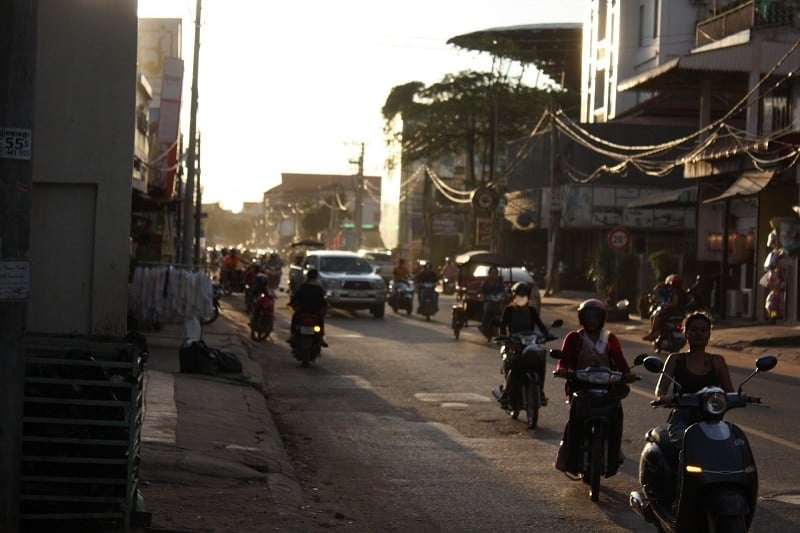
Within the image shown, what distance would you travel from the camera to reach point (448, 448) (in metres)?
13.1

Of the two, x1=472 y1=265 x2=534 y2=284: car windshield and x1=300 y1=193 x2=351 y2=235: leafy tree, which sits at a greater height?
x1=300 y1=193 x2=351 y2=235: leafy tree

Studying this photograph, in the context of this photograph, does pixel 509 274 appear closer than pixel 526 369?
No

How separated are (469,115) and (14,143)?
71578 mm

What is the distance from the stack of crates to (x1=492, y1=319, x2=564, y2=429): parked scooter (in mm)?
7102

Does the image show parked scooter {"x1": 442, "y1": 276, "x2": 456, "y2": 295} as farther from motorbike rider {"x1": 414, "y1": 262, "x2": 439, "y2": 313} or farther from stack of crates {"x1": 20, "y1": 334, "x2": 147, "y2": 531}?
stack of crates {"x1": 20, "y1": 334, "x2": 147, "y2": 531}

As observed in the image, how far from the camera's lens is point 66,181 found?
12.9 metres

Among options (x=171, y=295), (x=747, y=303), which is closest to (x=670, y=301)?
(x=171, y=295)

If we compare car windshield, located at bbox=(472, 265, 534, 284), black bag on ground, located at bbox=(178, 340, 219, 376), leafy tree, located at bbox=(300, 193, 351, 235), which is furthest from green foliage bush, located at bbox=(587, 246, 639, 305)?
leafy tree, located at bbox=(300, 193, 351, 235)

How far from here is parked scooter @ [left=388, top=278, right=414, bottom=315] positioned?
134ft

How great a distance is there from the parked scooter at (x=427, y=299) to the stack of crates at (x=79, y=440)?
29.3 metres

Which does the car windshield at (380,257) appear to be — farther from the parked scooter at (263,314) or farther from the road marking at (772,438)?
the road marking at (772,438)

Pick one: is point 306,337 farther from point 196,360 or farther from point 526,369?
point 526,369

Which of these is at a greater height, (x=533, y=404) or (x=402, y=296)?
(x=402, y=296)

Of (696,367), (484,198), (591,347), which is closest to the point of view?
(696,367)
